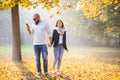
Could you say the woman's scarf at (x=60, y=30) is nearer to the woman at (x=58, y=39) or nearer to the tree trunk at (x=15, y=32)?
the woman at (x=58, y=39)

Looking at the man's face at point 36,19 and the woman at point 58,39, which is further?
the woman at point 58,39

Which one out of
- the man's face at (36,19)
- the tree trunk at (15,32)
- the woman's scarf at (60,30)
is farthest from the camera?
the tree trunk at (15,32)

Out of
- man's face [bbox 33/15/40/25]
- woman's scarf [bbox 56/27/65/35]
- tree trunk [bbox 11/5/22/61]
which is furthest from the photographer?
tree trunk [bbox 11/5/22/61]

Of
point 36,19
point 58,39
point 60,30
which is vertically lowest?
point 58,39

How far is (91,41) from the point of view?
63031 mm

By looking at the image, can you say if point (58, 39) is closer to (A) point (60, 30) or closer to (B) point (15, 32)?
(A) point (60, 30)

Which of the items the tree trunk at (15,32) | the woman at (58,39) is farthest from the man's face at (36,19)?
the tree trunk at (15,32)

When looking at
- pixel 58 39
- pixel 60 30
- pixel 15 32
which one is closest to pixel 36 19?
pixel 60 30

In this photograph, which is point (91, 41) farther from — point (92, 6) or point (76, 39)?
point (92, 6)

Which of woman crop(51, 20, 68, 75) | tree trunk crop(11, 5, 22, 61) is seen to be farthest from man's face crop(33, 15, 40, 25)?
tree trunk crop(11, 5, 22, 61)

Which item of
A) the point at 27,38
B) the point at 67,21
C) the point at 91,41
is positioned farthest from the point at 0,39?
the point at 91,41

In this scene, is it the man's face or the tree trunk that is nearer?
the man's face

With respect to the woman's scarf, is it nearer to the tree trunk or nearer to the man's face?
the man's face

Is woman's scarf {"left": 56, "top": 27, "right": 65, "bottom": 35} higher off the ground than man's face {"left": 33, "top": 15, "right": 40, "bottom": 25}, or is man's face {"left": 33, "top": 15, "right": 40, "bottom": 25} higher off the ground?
man's face {"left": 33, "top": 15, "right": 40, "bottom": 25}
